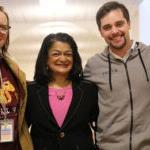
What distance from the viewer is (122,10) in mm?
2414

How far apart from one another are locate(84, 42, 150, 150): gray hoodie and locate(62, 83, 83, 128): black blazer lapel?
14 centimetres

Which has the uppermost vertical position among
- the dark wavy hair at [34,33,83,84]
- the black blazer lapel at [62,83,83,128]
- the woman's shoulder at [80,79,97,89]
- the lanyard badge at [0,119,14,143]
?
the dark wavy hair at [34,33,83,84]

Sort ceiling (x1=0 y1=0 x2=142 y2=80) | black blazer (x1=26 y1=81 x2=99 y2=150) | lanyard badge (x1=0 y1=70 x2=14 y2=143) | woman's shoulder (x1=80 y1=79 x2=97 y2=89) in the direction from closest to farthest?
1. lanyard badge (x1=0 y1=70 x2=14 y2=143)
2. black blazer (x1=26 y1=81 x2=99 y2=150)
3. woman's shoulder (x1=80 y1=79 x2=97 y2=89)
4. ceiling (x1=0 y1=0 x2=142 y2=80)

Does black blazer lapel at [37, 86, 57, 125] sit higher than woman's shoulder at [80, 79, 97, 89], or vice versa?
woman's shoulder at [80, 79, 97, 89]

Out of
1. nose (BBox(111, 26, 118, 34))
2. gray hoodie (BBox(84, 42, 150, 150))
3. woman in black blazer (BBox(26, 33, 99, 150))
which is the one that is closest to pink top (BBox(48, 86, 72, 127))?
woman in black blazer (BBox(26, 33, 99, 150))

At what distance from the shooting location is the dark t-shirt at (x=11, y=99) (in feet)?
7.10

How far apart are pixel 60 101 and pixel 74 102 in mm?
89

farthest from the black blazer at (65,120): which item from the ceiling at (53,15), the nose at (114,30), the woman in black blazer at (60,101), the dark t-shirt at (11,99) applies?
the ceiling at (53,15)

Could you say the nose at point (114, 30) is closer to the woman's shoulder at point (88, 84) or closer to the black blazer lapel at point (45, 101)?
the woman's shoulder at point (88, 84)

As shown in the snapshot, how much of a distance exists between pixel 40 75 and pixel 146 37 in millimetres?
2273

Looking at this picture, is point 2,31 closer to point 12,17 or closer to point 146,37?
point 146,37

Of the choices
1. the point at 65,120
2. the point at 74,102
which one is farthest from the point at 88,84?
the point at 65,120

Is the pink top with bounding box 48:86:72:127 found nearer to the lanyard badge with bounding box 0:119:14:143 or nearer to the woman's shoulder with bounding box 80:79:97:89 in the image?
Answer: the woman's shoulder with bounding box 80:79:97:89

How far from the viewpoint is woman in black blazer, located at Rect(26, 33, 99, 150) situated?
7.43 feet
